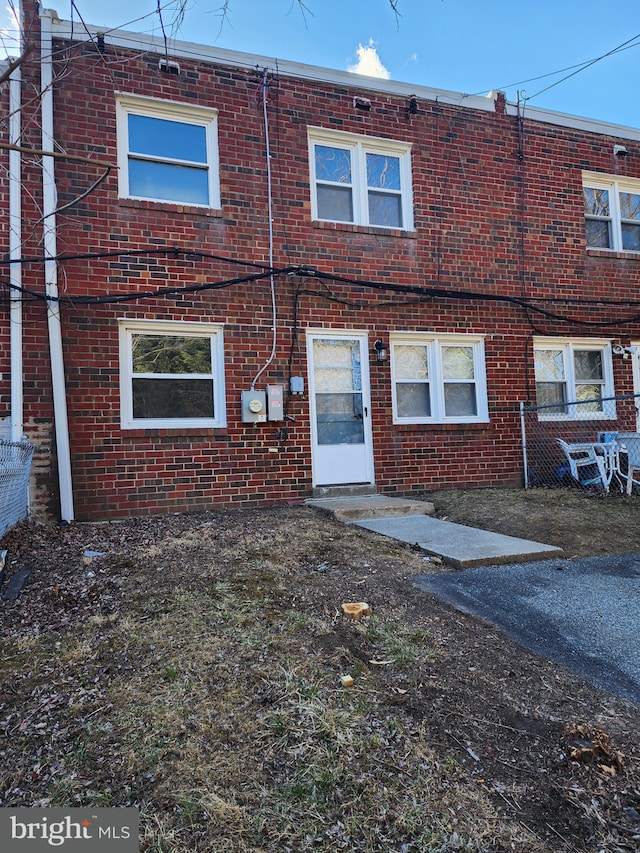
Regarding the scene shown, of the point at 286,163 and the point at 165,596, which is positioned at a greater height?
the point at 286,163

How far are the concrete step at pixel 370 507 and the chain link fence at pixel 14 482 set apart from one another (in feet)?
10.9

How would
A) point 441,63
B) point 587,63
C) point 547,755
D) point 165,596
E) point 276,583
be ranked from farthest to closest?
point 587,63
point 441,63
point 276,583
point 165,596
point 547,755

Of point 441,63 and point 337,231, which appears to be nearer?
point 441,63

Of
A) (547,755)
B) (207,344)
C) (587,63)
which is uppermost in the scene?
(587,63)

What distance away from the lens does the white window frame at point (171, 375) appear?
261 inches

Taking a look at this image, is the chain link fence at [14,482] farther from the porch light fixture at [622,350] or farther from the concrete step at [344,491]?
the porch light fixture at [622,350]

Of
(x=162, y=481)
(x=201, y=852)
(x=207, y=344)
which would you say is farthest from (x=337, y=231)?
(x=201, y=852)

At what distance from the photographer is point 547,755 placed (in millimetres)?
1925

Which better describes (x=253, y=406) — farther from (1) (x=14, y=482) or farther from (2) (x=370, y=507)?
(1) (x=14, y=482)

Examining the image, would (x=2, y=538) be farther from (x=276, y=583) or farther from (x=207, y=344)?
(x=207, y=344)

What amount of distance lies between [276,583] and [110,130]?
20.5ft

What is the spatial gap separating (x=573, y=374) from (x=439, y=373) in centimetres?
268

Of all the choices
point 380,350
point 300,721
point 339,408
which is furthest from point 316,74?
point 300,721

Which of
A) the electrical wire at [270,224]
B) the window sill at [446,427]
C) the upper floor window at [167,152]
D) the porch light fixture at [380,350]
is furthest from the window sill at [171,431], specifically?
the upper floor window at [167,152]
